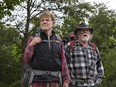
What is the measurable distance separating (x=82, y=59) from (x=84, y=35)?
1.21ft

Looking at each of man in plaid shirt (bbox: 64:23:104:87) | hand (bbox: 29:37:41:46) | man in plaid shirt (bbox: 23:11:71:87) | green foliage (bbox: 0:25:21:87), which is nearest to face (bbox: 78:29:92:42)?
man in plaid shirt (bbox: 64:23:104:87)

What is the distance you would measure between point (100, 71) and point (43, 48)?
1.26 metres

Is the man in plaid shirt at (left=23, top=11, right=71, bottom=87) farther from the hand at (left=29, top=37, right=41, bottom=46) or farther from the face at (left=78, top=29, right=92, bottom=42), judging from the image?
the face at (left=78, top=29, right=92, bottom=42)

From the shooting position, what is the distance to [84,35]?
6148mm

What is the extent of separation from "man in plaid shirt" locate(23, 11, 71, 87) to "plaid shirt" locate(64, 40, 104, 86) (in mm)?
501

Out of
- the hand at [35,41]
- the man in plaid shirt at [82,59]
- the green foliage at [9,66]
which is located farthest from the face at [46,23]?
the green foliage at [9,66]

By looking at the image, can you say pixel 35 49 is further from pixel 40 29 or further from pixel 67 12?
pixel 67 12

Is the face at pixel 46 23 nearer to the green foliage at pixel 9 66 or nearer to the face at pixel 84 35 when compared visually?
the face at pixel 84 35

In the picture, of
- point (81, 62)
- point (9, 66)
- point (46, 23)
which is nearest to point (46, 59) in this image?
point (46, 23)

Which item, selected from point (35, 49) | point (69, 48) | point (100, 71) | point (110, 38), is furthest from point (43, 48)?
point (110, 38)

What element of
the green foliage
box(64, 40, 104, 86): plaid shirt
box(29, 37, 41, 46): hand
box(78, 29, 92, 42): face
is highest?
the green foliage

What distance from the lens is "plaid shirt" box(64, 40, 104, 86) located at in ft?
19.9

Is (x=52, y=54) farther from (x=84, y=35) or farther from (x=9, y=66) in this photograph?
(x=9, y=66)

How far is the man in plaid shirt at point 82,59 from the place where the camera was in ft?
19.9
